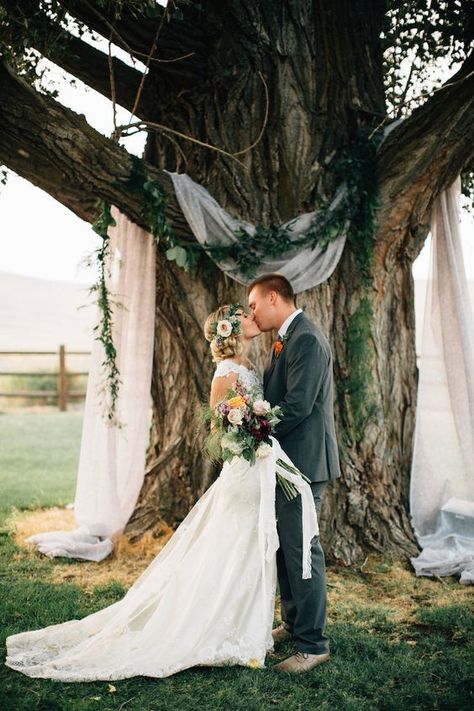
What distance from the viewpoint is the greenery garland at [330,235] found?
512cm

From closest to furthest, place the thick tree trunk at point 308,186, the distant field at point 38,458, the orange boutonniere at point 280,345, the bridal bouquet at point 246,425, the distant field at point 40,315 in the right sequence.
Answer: the bridal bouquet at point 246,425 < the orange boutonniere at point 280,345 < the thick tree trunk at point 308,186 < the distant field at point 38,458 < the distant field at point 40,315

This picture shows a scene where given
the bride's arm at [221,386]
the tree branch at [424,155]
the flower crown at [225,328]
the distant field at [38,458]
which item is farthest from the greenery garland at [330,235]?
the distant field at [38,458]

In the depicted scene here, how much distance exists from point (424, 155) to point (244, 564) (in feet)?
9.88

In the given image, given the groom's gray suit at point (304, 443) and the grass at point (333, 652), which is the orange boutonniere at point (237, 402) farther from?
the grass at point (333, 652)

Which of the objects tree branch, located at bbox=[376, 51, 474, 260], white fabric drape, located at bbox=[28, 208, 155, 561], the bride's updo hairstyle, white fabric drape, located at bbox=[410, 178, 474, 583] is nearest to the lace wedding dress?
the bride's updo hairstyle

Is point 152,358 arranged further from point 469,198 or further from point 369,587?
point 469,198

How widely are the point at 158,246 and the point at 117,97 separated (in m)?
1.43

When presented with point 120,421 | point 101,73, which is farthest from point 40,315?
point 120,421

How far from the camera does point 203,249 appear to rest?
17.2 feet

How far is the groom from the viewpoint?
3.61 metres

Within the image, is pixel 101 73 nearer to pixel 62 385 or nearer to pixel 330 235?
pixel 330 235

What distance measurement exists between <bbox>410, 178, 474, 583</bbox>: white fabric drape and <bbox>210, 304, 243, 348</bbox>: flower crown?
2.28 m

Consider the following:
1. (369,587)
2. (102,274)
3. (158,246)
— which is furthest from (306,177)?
(369,587)

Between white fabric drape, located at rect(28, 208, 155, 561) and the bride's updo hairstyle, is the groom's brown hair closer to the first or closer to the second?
the bride's updo hairstyle
